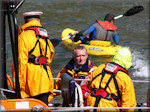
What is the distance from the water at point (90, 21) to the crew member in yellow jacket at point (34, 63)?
4.85m

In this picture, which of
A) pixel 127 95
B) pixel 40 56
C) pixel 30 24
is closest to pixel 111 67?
pixel 127 95

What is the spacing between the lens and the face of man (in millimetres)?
5102

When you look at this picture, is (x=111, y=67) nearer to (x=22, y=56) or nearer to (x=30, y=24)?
(x=22, y=56)

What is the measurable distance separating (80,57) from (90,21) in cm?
1132

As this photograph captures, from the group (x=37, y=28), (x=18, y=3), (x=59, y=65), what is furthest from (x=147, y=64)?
(x=18, y=3)

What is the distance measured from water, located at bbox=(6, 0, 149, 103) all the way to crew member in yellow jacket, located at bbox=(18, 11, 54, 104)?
15.9ft

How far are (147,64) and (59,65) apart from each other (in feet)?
8.28

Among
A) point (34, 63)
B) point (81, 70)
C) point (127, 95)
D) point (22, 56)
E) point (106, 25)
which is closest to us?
point (127, 95)

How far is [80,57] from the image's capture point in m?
5.19

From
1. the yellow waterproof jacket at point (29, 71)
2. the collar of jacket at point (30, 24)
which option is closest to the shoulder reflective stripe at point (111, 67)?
the yellow waterproof jacket at point (29, 71)

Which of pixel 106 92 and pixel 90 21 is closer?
pixel 106 92

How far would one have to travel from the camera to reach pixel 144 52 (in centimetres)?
1245

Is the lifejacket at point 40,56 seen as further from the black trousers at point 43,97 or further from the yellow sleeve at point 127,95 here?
the yellow sleeve at point 127,95

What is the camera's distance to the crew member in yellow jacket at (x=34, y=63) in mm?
5105
